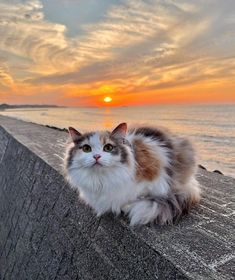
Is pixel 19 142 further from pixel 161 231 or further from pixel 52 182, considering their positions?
pixel 161 231

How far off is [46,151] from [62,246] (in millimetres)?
2195

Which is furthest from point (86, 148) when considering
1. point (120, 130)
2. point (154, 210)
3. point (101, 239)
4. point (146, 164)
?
point (101, 239)

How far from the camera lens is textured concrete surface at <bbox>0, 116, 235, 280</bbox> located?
59.3 inches

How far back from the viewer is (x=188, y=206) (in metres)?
1.99

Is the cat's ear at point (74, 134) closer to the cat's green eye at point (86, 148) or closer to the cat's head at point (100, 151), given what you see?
the cat's head at point (100, 151)

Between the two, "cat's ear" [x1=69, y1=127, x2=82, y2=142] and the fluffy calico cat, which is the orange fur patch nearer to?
the fluffy calico cat

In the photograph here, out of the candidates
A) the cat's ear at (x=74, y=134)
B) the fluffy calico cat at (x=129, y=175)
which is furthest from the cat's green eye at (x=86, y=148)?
the cat's ear at (x=74, y=134)

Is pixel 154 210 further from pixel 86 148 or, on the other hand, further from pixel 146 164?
pixel 86 148

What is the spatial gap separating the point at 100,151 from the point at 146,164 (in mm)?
307

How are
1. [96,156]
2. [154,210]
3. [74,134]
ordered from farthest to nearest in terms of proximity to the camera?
[74,134] → [154,210] → [96,156]

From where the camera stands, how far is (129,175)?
5.74 ft

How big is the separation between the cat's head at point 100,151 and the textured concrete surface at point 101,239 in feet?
1.38

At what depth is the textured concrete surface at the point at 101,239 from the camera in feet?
4.94

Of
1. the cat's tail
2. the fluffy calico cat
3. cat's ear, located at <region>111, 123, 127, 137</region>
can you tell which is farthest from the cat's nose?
the cat's tail
